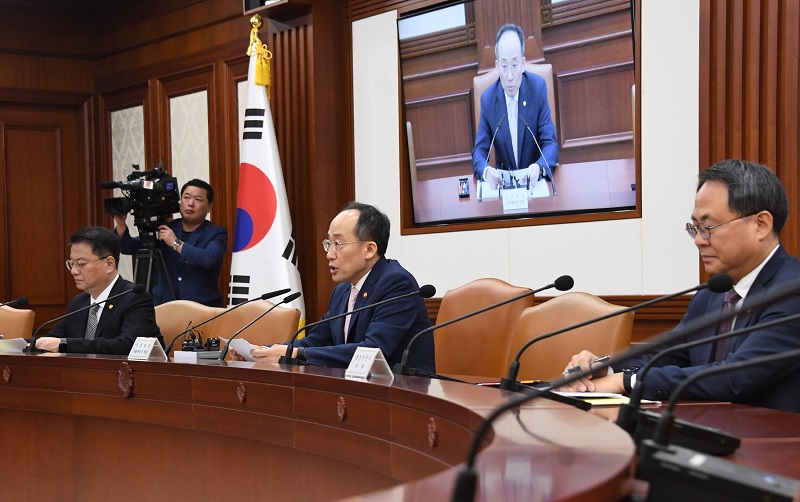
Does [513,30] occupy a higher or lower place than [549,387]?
higher

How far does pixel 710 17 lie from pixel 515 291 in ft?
4.96

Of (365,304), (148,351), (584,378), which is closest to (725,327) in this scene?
(584,378)

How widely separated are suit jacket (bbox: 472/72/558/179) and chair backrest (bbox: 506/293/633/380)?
1.58m

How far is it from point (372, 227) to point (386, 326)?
43cm

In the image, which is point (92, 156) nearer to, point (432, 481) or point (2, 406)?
point (2, 406)

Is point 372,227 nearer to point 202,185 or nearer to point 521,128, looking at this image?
point 521,128

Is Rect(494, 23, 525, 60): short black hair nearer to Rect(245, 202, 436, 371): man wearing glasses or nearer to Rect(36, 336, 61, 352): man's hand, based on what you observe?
Rect(245, 202, 436, 371): man wearing glasses

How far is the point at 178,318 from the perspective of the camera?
4176 mm

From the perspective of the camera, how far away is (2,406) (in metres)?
3.48

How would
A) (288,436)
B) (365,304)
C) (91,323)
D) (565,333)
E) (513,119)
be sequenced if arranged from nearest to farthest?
1. (288,436)
2. (565,333)
3. (365,304)
4. (91,323)
5. (513,119)

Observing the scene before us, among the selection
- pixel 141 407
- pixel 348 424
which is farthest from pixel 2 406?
pixel 348 424

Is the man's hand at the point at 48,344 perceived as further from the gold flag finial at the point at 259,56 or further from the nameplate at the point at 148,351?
the gold flag finial at the point at 259,56

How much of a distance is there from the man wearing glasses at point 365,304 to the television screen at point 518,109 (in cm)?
134

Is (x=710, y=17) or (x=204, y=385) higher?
(x=710, y=17)
